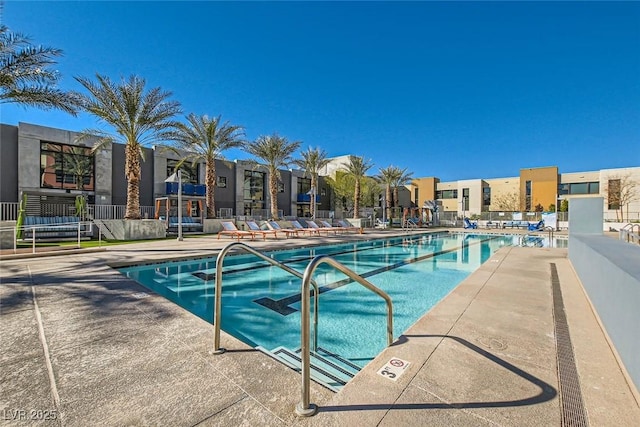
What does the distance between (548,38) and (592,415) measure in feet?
61.7

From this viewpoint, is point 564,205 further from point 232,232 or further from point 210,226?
point 210,226

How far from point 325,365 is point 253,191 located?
1217 inches

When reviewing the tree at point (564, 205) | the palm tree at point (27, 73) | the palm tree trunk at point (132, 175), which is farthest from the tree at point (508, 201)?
the palm tree at point (27, 73)

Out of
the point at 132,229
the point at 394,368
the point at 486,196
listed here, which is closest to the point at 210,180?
the point at 132,229

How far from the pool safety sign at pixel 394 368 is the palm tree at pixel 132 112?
655 inches

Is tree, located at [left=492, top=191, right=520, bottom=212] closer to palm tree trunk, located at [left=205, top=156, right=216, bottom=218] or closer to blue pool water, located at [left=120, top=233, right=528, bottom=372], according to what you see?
blue pool water, located at [left=120, top=233, right=528, bottom=372]

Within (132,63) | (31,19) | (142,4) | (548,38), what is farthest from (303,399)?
(548,38)

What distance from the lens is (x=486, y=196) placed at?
4925 centimetres

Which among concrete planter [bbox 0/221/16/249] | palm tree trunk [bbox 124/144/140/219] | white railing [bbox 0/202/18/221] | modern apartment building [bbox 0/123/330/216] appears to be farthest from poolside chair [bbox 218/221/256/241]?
white railing [bbox 0/202/18/221]

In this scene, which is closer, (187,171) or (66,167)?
(66,167)

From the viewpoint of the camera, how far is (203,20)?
43.1 feet

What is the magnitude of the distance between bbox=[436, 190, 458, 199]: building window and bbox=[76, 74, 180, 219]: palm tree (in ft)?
156

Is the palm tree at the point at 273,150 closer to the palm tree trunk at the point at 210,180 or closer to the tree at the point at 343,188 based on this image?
the palm tree trunk at the point at 210,180

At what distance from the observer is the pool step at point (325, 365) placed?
3008 mm
